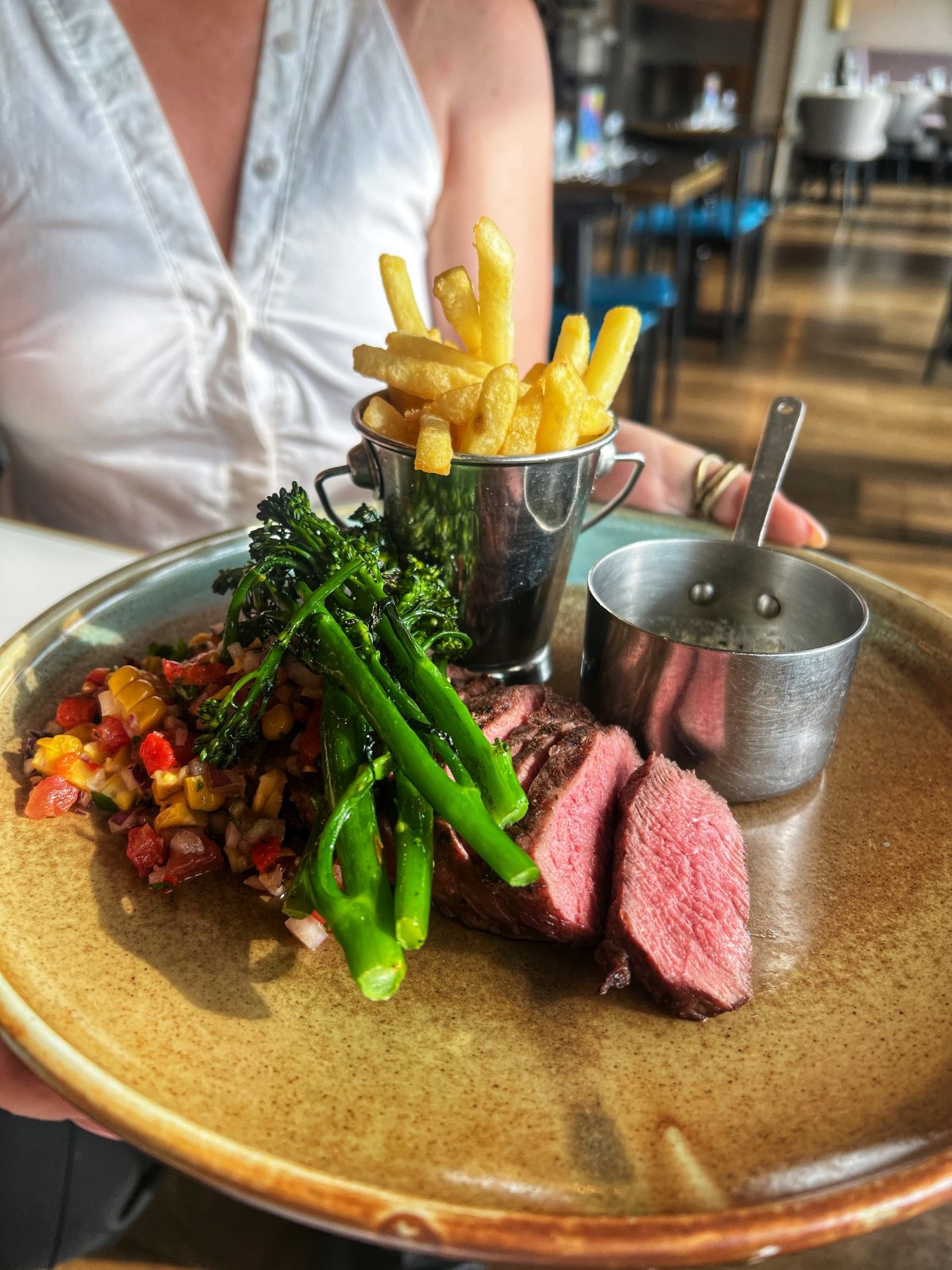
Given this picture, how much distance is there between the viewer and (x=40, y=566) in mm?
2062

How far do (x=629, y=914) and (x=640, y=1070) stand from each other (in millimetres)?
177

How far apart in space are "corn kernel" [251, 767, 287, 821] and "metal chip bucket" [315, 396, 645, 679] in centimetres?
46

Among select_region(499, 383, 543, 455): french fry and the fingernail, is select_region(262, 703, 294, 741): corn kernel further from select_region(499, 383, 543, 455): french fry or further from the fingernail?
the fingernail

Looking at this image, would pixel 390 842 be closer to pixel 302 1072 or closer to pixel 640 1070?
pixel 302 1072

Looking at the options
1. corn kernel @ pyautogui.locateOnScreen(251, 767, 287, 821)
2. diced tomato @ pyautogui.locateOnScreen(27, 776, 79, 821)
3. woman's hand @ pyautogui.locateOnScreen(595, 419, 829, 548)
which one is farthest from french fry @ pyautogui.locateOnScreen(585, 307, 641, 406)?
diced tomato @ pyautogui.locateOnScreen(27, 776, 79, 821)

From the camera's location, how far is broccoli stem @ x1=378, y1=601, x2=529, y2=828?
3.92 ft

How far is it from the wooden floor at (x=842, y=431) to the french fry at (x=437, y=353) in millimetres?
1826

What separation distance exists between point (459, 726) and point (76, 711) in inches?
26.5

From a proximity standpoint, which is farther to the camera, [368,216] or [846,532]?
[846,532]

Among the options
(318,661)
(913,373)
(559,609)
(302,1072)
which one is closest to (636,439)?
(559,609)

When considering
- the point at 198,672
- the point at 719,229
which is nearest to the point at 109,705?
the point at 198,672

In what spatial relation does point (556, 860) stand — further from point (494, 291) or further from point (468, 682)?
point (494, 291)

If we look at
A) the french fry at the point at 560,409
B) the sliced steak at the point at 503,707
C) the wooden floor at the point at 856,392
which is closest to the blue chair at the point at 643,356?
the wooden floor at the point at 856,392

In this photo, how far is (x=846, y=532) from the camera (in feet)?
18.6
